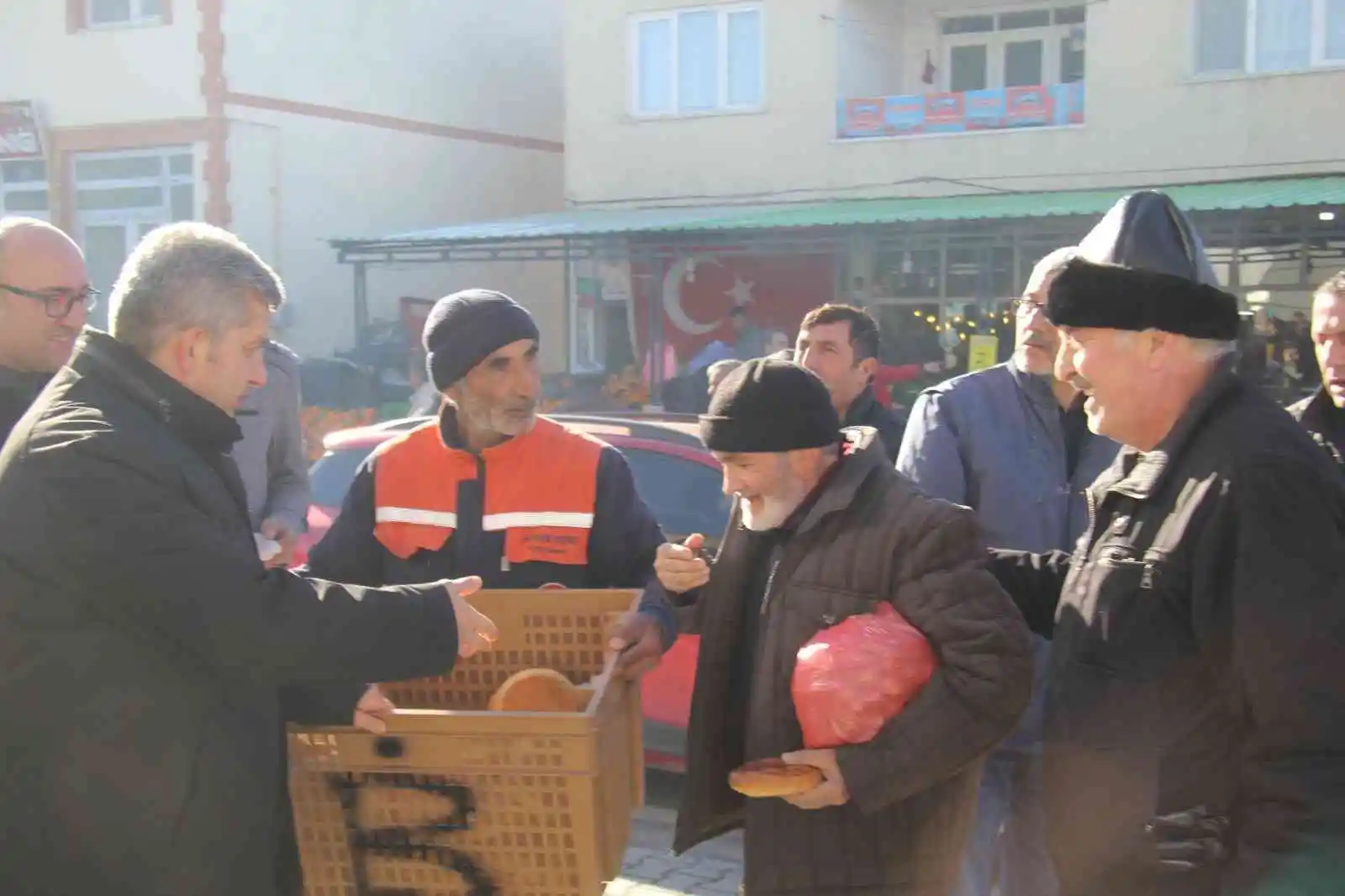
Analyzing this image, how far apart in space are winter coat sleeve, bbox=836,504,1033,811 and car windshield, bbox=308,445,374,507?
4255 mm

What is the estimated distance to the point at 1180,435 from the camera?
2092 mm

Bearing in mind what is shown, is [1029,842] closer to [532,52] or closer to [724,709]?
[724,709]

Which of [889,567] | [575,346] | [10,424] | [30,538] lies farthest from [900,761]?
[575,346]

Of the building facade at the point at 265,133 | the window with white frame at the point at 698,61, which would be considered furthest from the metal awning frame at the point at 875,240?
the window with white frame at the point at 698,61

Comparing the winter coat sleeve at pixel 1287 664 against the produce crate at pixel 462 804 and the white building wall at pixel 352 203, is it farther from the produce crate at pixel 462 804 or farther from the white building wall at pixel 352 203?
the white building wall at pixel 352 203

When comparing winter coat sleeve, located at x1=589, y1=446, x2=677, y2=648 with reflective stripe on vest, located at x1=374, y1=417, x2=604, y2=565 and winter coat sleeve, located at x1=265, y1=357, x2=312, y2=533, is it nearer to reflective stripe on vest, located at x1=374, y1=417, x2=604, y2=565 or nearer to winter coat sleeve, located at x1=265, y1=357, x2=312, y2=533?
reflective stripe on vest, located at x1=374, y1=417, x2=604, y2=565

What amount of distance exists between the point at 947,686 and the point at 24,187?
20.6 metres

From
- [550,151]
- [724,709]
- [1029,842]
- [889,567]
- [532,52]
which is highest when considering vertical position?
[532,52]

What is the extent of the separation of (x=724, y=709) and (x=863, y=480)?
56 cm

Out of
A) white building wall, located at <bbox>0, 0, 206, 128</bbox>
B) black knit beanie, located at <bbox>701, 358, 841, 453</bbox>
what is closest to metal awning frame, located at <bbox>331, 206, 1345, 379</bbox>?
white building wall, located at <bbox>0, 0, 206, 128</bbox>

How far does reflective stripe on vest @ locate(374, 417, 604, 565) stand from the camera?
3.14 meters

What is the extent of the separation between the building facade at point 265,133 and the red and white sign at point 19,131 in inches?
1.1

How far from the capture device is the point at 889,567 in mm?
2443

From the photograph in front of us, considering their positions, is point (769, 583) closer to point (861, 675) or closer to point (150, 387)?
point (861, 675)
